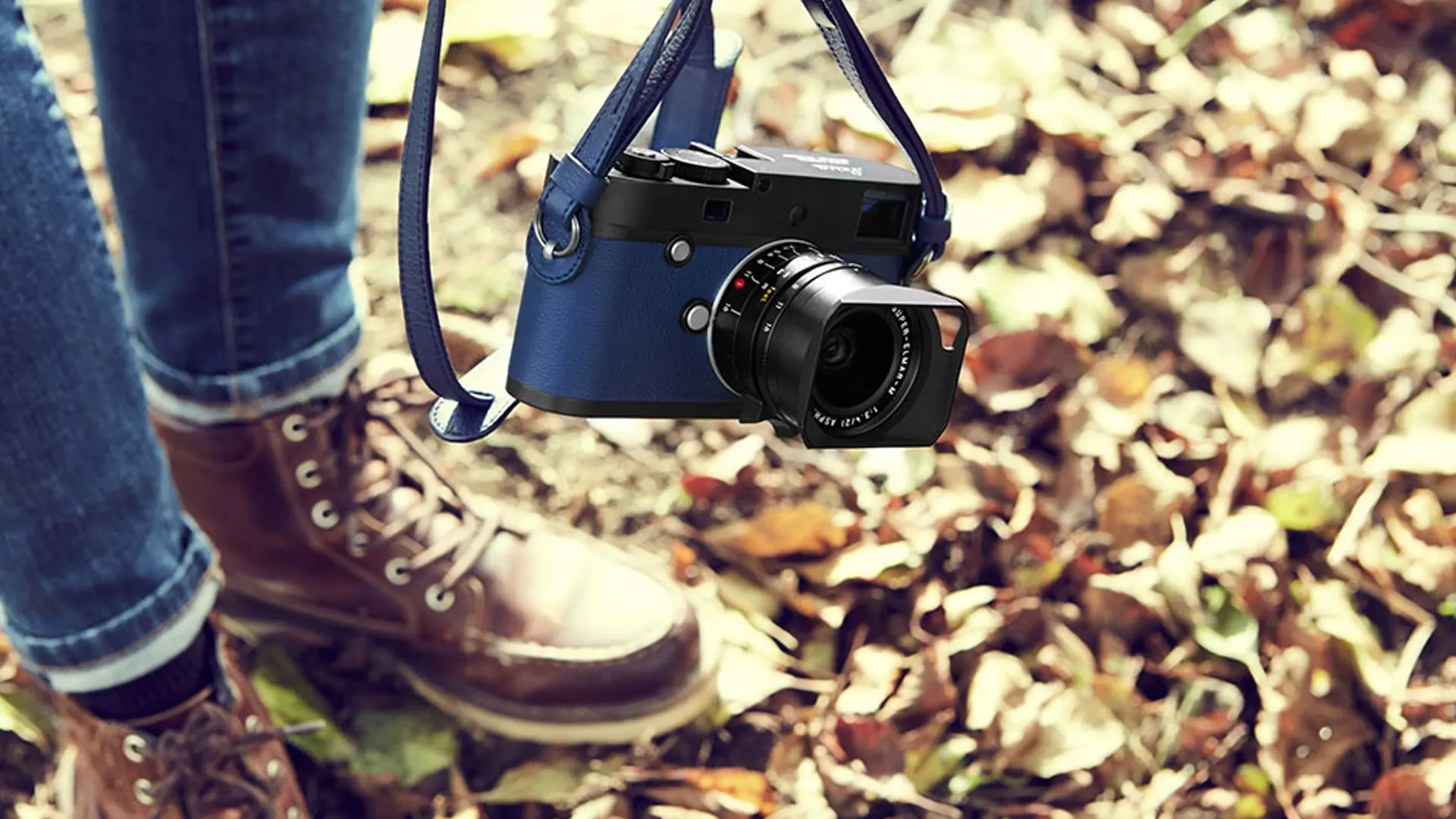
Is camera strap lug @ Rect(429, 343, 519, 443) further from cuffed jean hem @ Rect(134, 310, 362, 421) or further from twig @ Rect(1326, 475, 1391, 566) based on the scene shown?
twig @ Rect(1326, 475, 1391, 566)

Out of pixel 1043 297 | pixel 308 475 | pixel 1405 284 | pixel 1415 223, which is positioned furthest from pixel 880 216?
pixel 1415 223

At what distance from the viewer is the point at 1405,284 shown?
5.39 ft

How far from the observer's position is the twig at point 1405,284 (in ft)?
5.31

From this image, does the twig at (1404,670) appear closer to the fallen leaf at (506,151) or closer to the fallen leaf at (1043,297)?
the fallen leaf at (1043,297)

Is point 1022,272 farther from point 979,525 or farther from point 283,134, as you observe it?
point 283,134

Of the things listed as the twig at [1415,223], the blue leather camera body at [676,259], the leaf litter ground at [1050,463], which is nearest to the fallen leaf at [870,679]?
the leaf litter ground at [1050,463]

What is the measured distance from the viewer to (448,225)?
1626 millimetres

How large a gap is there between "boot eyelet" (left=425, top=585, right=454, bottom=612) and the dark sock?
21cm

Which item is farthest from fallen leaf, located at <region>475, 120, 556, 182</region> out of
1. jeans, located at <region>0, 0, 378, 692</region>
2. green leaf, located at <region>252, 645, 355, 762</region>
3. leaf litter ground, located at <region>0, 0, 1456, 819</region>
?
green leaf, located at <region>252, 645, 355, 762</region>

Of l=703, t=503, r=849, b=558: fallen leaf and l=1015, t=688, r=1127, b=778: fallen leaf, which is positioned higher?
l=703, t=503, r=849, b=558: fallen leaf

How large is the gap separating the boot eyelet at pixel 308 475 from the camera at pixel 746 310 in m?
0.58

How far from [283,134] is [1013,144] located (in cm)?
107

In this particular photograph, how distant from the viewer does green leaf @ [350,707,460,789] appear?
3.81ft

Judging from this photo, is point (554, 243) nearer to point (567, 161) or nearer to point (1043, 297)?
point (567, 161)
